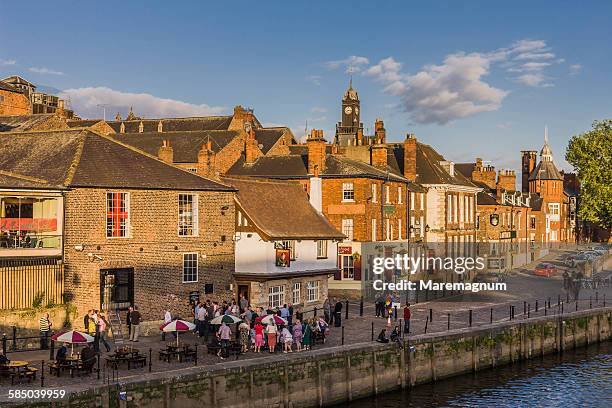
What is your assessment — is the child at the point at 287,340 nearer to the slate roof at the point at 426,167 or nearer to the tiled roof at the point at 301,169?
the tiled roof at the point at 301,169

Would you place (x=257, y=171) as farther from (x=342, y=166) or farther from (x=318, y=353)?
(x=318, y=353)

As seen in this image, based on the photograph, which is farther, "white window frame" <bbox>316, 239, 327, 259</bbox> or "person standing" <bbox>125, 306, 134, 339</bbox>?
"white window frame" <bbox>316, 239, 327, 259</bbox>

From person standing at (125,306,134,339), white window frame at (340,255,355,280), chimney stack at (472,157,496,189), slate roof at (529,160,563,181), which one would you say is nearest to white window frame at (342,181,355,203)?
white window frame at (340,255,355,280)

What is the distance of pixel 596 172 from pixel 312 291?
36.9 metres

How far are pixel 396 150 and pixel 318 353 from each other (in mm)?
44546

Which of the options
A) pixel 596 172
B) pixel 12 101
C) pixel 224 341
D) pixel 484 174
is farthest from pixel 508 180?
pixel 224 341

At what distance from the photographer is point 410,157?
233 ft

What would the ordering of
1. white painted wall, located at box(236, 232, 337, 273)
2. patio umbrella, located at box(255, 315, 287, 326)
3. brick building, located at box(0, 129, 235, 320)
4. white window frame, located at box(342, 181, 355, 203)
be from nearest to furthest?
patio umbrella, located at box(255, 315, 287, 326) < brick building, located at box(0, 129, 235, 320) < white painted wall, located at box(236, 232, 337, 273) < white window frame, located at box(342, 181, 355, 203)

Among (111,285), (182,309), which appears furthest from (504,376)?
(111,285)

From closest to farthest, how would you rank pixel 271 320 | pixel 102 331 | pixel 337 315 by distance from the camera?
pixel 102 331, pixel 271 320, pixel 337 315

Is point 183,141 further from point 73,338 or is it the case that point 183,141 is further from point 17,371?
point 17,371

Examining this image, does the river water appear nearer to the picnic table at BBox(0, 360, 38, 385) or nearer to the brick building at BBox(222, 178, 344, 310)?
the brick building at BBox(222, 178, 344, 310)

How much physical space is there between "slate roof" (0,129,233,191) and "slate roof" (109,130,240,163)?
2961cm

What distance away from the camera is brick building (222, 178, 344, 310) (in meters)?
43.9
